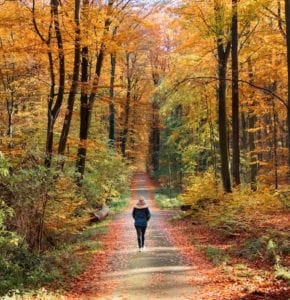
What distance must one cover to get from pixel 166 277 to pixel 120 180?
22.5 m

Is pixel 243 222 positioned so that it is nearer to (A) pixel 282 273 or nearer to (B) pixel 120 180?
(A) pixel 282 273

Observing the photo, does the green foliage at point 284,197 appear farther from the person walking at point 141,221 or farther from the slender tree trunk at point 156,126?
the slender tree trunk at point 156,126

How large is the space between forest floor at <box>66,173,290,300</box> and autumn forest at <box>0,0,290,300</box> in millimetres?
39

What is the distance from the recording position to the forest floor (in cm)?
869

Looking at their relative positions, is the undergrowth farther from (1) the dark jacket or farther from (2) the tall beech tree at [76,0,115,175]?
(2) the tall beech tree at [76,0,115,175]

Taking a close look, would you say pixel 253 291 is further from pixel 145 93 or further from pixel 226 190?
pixel 145 93

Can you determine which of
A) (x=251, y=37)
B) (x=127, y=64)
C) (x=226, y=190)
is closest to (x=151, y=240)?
(x=226, y=190)

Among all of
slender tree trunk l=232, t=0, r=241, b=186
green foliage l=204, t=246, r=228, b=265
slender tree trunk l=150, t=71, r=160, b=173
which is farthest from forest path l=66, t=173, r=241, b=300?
slender tree trunk l=150, t=71, r=160, b=173

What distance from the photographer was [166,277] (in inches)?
393

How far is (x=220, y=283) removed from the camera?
9477mm

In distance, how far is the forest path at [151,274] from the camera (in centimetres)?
883

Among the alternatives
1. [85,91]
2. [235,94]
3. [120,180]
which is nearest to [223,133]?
[235,94]

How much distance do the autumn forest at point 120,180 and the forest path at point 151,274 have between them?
0.13 ft

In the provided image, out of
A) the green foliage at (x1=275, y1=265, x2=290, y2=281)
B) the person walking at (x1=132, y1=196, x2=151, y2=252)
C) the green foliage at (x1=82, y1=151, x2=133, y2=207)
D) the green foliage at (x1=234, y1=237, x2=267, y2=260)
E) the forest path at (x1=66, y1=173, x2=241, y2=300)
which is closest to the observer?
the forest path at (x1=66, y1=173, x2=241, y2=300)
